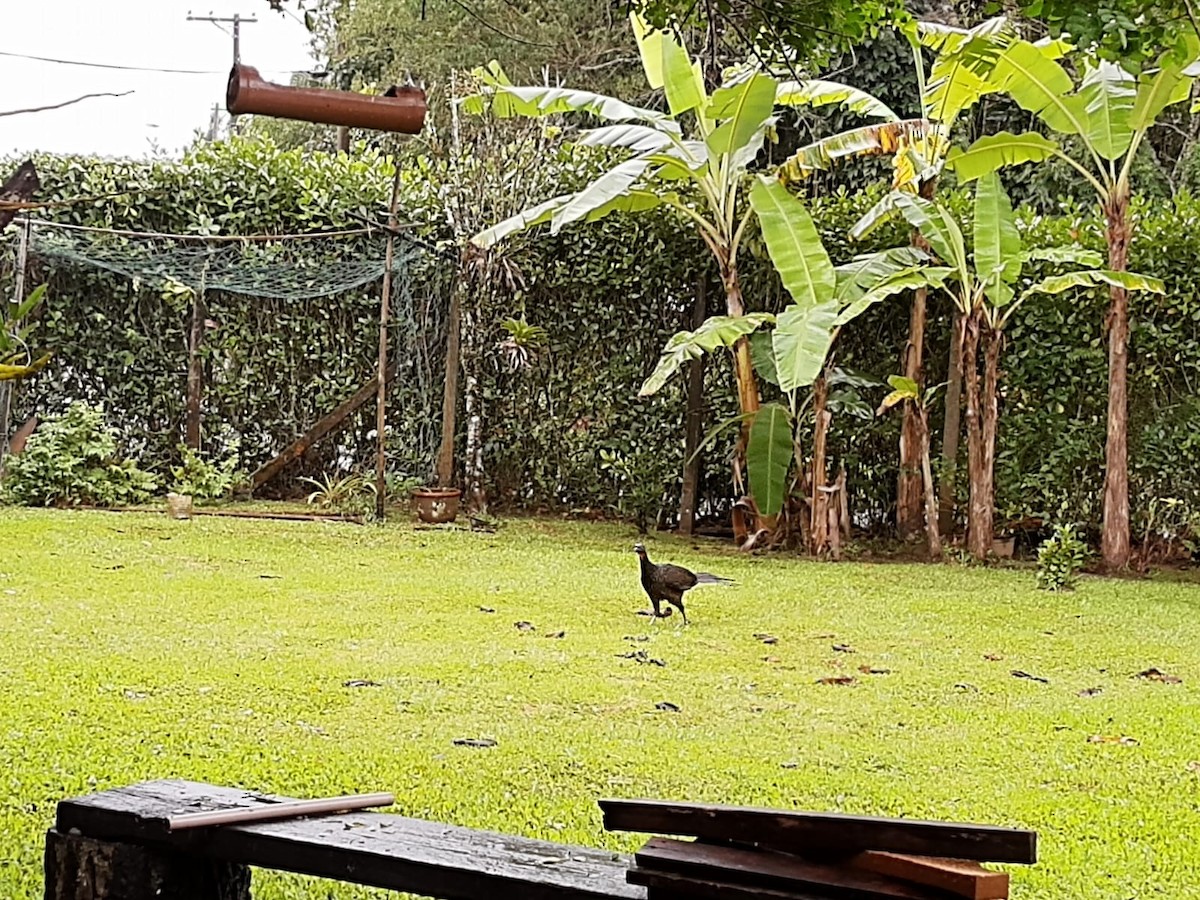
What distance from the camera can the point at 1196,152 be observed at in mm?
11594

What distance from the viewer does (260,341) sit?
1002 cm

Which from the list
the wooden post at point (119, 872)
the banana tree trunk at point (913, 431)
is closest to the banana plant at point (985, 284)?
the banana tree trunk at point (913, 431)

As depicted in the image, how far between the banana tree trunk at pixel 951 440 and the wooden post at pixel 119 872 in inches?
285

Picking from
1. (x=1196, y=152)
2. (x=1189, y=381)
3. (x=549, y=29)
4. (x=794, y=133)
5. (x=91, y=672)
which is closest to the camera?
(x=91, y=672)

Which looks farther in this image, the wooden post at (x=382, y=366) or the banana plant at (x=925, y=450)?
the wooden post at (x=382, y=366)

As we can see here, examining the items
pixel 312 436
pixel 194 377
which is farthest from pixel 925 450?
pixel 194 377

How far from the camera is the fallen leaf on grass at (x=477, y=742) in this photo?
3.64 m

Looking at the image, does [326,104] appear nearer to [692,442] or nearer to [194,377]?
[692,442]

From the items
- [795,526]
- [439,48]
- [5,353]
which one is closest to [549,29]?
[439,48]

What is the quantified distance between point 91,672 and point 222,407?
5882mm

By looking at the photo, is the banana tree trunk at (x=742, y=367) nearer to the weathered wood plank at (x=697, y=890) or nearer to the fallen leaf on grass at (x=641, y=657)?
the fallen leaf on grass at (x=641, y=657)

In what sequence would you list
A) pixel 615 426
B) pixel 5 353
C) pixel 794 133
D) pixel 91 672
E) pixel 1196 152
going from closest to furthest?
pixel 5 353 → pixel 91 672 → pixel 615 426 → pixel 1196 152 → pixel 794 133

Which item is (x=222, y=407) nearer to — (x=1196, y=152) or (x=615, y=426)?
(x=615, y=426)

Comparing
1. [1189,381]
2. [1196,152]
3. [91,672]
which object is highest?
[1196,152]
